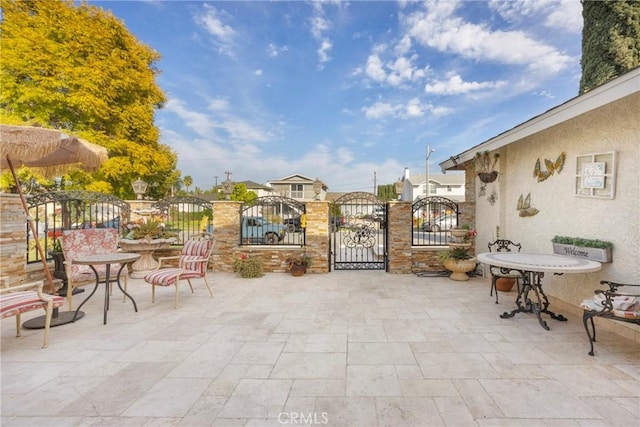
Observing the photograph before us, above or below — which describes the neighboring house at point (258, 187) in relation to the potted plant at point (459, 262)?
above

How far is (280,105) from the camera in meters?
13.6

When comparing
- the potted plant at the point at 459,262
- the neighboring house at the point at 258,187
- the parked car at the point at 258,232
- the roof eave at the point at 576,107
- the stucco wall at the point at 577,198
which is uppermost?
the neighboring house at the point at 258,187

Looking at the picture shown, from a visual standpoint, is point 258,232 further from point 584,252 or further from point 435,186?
point 435,186

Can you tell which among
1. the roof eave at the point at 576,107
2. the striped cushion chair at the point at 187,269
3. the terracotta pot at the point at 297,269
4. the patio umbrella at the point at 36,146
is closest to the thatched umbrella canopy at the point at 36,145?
the patio umbrella at the point at 36,146

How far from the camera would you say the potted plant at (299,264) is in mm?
6449

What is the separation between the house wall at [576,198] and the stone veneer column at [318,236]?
153 inches

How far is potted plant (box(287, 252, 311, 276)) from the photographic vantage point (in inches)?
254

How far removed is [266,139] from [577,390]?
1527 centimetres

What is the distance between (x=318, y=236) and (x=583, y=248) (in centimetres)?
476

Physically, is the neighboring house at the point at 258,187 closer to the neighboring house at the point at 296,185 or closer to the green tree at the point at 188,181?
the neighboring house at the point at 296,185

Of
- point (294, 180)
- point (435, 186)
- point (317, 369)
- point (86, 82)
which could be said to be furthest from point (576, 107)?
point (435, 186)

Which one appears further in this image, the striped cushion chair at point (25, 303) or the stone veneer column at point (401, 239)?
the stone veneer column at point (401, 239)

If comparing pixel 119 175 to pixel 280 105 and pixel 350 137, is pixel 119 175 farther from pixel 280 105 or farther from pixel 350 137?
pixel 350 137

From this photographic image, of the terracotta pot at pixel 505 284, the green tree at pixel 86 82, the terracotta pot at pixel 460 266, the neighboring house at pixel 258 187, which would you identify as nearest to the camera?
the terracotta pot at pixel 505 284
